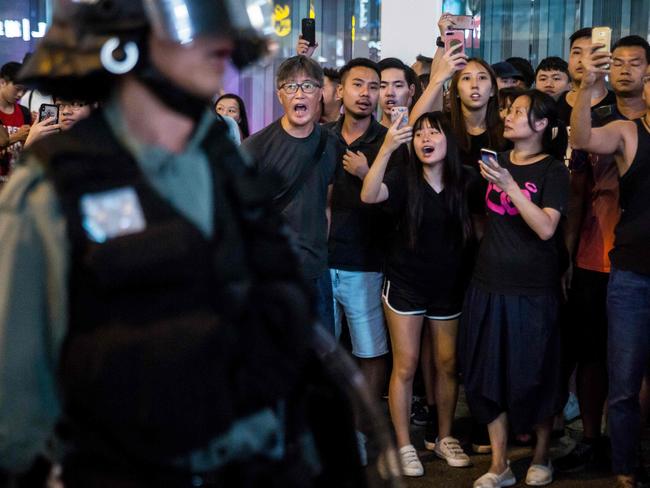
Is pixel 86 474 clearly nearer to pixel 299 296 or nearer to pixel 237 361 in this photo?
pixel 237 361

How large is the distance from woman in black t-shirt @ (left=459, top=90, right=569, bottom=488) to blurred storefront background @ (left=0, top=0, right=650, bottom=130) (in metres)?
1.56

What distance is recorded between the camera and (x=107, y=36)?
1.51 metres

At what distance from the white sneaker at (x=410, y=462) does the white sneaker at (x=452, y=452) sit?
16 centimetres

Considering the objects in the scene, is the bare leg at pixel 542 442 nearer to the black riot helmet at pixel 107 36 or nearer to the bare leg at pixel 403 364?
the bare leg at pixel 403 364

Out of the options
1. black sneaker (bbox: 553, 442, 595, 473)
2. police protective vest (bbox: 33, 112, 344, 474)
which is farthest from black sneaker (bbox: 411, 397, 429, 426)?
police protective vest (bbox: 33, 112, 344, 474)

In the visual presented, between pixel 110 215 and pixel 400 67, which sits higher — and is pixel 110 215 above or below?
below

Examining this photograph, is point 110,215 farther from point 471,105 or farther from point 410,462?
point 471,105

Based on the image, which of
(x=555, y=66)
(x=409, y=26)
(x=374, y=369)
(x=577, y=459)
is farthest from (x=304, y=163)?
(x=409, y=26)

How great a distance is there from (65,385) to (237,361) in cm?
28

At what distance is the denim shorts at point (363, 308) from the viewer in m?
4.43

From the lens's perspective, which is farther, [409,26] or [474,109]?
[409,26]

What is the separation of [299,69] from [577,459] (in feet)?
7.43

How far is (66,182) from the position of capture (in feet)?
4.67

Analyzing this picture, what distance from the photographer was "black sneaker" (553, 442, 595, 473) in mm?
4234
